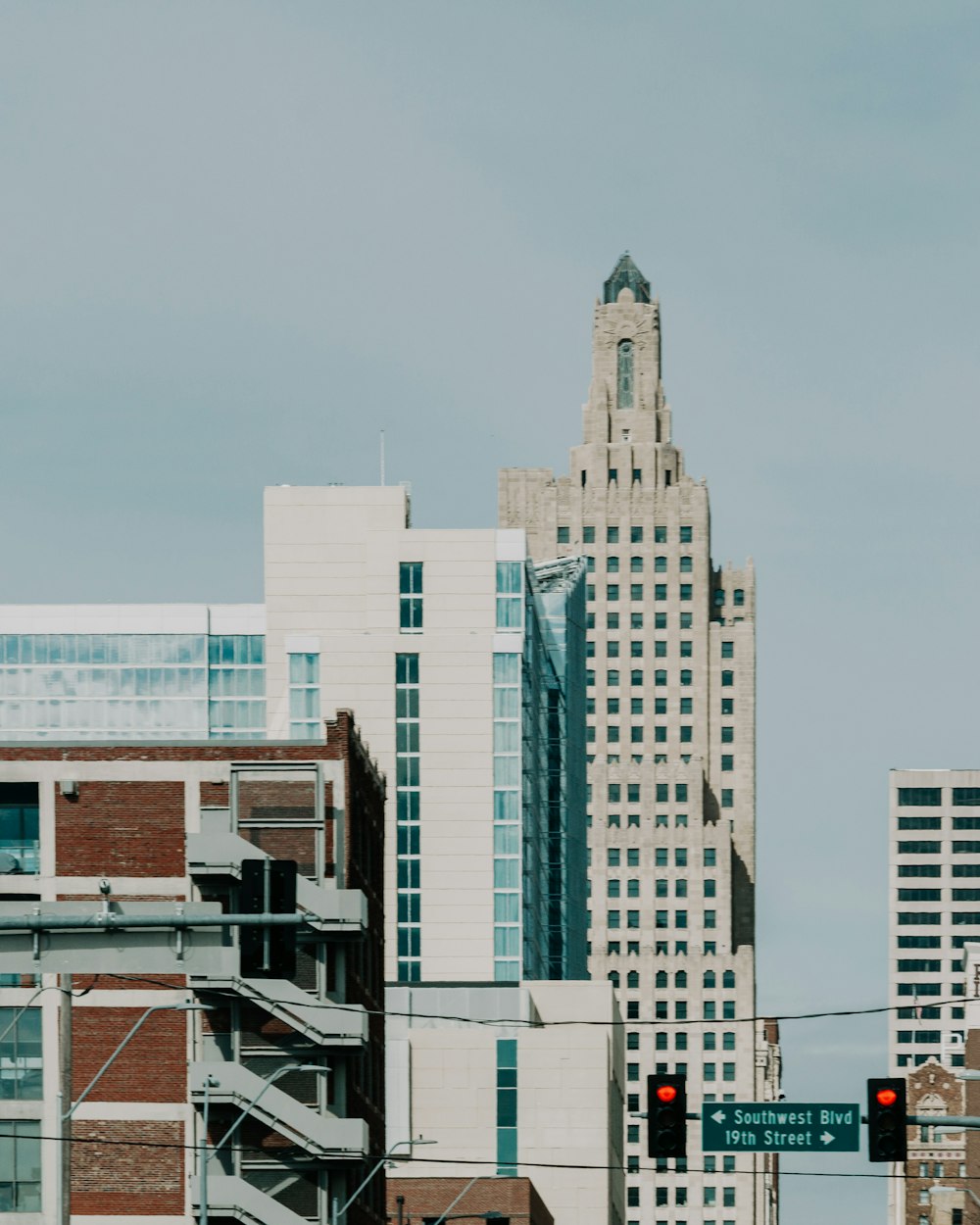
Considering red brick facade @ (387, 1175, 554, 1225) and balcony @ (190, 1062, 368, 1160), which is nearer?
balcony @ (190, 1062, 368, 1160)

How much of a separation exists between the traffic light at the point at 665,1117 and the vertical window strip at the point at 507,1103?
12133cm

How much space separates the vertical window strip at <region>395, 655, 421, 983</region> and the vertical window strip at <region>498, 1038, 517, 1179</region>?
2394 centimetres

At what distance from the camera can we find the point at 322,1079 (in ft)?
269

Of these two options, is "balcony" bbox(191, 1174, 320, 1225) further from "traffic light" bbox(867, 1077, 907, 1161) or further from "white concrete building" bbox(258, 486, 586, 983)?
"white concrete building" bbox(258, 486, 586, 983)

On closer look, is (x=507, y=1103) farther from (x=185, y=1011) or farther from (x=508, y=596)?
(x=185, y=1011)

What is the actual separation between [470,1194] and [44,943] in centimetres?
10092

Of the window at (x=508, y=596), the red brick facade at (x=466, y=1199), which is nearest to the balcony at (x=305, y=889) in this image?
the red brick facade at (x=466, y=1199)

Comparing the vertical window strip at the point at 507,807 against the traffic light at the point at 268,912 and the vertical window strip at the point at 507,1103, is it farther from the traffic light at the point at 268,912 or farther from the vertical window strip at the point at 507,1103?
the traffic light at the point at 268,912

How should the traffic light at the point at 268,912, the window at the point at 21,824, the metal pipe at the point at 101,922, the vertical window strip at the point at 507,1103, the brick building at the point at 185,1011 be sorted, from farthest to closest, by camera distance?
the vertical window strip at the point at 507,1103 < the window at the point at 21,824 < the brick building at the point at 185,1011 < the metal pipe at the point at 101,922 < the traffic light at the point at 268,912

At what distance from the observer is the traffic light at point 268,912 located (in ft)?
110

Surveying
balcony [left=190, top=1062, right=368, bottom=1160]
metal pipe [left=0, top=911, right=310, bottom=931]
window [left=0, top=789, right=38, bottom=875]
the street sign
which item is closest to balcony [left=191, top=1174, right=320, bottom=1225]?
balcony [left=190, top=1062, right=368, bottom=1160]

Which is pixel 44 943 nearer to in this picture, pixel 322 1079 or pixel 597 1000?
pixel 322 1079

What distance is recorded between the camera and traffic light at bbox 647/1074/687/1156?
44906 millimetres

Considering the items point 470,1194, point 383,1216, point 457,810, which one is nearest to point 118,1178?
point 383,1216
